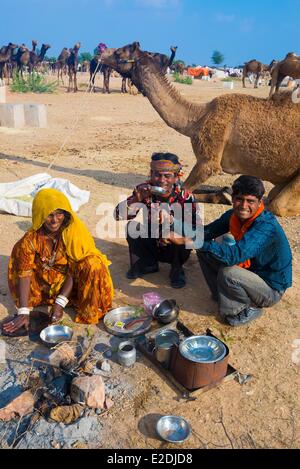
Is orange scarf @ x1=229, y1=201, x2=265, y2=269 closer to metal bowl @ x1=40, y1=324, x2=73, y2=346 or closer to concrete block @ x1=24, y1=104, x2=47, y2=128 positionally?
metal bowl @ x1=40, y1=324, x2=73, y2=346

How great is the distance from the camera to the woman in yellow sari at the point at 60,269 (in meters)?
3.02

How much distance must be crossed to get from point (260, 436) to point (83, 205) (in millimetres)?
3954

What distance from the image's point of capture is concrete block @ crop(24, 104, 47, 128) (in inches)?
A: 440

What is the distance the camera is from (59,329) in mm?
2943

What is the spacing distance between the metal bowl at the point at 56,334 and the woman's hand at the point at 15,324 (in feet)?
0.55

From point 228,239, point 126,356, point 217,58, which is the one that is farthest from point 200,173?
point 217,58

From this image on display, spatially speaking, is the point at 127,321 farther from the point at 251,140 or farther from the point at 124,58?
the point at 124,58

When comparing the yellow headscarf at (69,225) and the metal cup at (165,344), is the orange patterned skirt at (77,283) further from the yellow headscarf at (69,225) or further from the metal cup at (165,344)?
the metal cup at (165,344)

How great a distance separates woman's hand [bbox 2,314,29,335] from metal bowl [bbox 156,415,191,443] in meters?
1.22

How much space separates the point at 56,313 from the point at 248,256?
1.43m

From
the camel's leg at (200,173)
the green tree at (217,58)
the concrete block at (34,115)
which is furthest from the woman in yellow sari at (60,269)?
the green tree at (217,58)

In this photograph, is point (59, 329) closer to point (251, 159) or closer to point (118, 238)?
point (118, 238)
